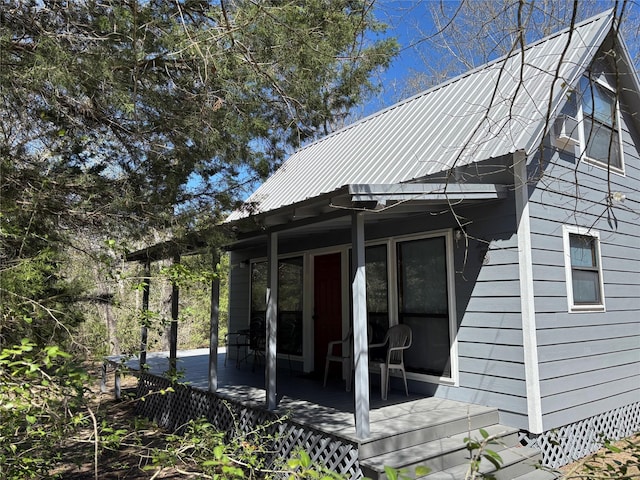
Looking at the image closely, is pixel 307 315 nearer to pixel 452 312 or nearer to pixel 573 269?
pixel 452 312

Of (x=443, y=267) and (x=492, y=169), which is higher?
(x=492, y=169)

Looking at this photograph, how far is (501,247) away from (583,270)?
4.59 ft

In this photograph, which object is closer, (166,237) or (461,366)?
(166,237)

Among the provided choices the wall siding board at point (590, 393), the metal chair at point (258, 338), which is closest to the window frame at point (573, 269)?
the wall siding board at point (590, 393)

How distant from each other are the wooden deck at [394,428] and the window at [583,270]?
69.7 inches

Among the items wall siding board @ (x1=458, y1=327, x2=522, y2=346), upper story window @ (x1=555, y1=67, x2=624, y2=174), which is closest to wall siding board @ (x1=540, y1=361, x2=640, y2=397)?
wall siding board @ (x1=458, y1=327, x2=522, y2=346)

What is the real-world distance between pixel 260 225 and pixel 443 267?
2206 mm

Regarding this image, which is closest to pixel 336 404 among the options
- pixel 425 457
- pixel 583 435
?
pixel 425 457

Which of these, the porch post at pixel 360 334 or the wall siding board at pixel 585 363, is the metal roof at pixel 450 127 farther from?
the wall siding board at pixel 585 363

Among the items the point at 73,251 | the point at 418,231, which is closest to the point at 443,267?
the point at 418,231

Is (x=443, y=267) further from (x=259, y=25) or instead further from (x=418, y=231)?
(x=259, y=25)

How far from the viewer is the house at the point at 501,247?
455 cm

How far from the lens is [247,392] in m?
6.04

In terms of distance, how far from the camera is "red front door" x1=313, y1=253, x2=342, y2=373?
23.9 feet
